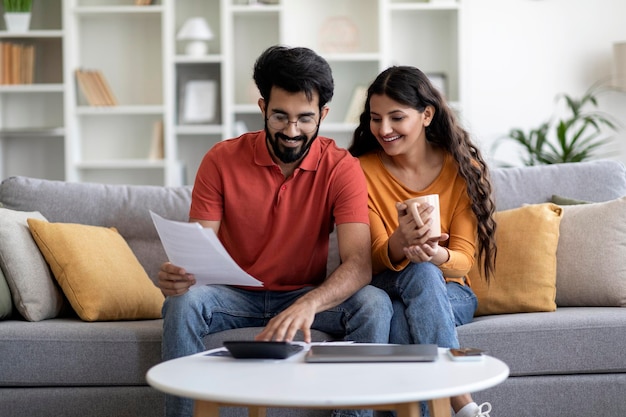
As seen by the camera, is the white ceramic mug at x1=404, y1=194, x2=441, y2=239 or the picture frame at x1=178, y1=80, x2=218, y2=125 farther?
the picture frame at x1=178, y1=80, x2=218, y2=125

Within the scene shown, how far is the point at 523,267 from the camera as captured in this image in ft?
8.69

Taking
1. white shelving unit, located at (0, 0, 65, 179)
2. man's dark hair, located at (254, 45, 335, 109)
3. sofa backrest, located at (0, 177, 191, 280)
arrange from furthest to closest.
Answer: white shelving unit, located at (0, 0, 65, 179) → sofa backrest, located at (0, 177, 191, 280) → man's dark hair, located at (254, 45, 335, 109)

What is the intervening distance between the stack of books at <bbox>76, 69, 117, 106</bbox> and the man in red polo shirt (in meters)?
2.82

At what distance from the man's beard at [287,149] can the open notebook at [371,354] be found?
0.70 meters

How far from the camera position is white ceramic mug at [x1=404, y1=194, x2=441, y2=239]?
2059mm

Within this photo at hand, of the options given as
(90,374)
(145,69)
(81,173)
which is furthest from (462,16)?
(90,374)

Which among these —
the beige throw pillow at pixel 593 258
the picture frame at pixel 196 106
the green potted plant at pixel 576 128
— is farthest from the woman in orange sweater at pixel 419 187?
the picture frame at pixel 196 106

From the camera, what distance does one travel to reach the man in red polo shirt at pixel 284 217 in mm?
2141

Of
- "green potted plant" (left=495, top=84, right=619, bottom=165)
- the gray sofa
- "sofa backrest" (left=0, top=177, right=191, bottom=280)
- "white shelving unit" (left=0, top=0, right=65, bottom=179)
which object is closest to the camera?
the gray sofa

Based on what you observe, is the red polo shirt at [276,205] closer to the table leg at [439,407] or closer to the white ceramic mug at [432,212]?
the white ceramic mug at [432,212]

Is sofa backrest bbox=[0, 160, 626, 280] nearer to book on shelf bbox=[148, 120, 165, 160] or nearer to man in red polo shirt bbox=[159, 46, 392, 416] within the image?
man in red polo shirt bbox=[159, 46, 392, 416]

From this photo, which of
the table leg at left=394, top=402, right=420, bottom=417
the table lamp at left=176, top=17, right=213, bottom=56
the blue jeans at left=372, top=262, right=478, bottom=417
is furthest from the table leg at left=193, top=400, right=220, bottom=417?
the table lamp at left=176, top=17, right=213, bottom=56

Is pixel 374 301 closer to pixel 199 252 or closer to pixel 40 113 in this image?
pixel 199 252

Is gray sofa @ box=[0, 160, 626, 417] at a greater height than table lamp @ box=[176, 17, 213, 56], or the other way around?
table lamp @ box=[176, 17, 213, 56]
